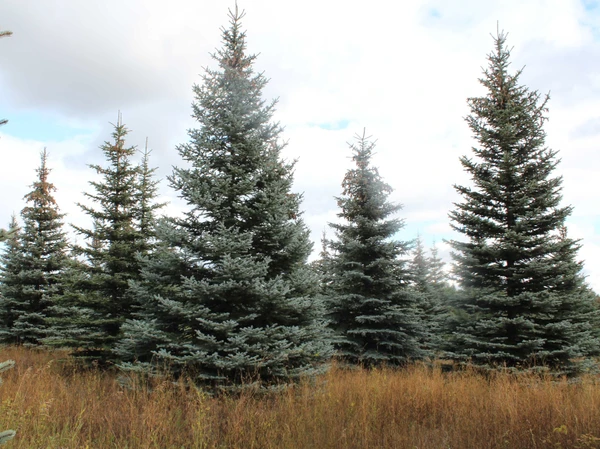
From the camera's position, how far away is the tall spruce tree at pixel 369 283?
11626mm

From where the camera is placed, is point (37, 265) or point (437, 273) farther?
point (437, 273)

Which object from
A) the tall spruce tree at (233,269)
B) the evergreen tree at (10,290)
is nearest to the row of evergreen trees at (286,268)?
the tall spruce tree at (233,269)

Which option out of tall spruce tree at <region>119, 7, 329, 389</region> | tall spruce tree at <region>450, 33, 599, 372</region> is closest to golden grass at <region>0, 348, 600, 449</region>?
tall spruce tree at <region>119, 7, 329, 389</region>

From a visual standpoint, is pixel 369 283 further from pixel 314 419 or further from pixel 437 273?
pixel 437 273

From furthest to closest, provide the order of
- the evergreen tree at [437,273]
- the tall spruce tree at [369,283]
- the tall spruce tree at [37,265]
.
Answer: the evergreen tree at [437,273] < the tall spruce tree at [37,265] < the tall spruce tree at [369,283]

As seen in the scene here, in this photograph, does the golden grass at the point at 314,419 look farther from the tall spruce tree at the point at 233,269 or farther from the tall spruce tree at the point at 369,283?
the tall spruce tree at the point at 369,283

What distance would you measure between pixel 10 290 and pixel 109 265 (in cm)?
927

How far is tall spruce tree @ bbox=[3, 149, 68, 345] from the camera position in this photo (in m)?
16.6

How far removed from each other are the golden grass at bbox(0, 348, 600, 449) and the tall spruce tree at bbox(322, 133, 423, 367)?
5.00 m

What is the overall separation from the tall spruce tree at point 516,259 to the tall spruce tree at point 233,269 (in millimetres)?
5366

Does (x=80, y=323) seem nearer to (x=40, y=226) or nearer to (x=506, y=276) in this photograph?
(x=40, y=226)

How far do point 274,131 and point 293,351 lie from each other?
4.74 meters

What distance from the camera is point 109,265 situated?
11.3m

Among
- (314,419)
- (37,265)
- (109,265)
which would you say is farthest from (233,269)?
(37,265)
